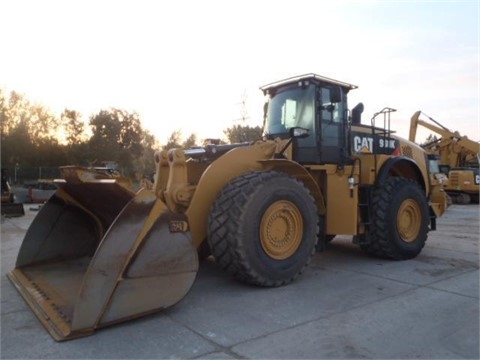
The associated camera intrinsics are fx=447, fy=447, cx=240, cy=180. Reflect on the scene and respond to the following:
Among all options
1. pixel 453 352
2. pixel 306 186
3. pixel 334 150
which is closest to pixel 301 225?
pixel 306 186

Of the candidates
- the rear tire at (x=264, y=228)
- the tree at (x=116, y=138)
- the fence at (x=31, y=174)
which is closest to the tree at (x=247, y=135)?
the rear tire at (x=264, y=228)

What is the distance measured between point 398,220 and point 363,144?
129 cm

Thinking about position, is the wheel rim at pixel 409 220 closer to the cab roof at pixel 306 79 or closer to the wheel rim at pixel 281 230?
the cab roof at pixel 306 79

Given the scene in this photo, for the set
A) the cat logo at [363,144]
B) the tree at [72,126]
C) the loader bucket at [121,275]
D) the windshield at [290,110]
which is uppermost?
the tree at [72,126]

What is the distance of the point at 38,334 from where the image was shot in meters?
3.74

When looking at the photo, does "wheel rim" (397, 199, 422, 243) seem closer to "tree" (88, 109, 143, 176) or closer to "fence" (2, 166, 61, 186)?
"fence" (2, 166, 61, 186)

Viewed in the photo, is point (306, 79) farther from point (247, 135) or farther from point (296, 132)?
point (247, 135)

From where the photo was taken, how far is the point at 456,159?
2241 centimetres

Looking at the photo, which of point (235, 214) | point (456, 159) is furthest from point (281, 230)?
point (456, 159)

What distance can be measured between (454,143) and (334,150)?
1834 centimetres

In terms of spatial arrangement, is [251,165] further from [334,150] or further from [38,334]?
[38,334]

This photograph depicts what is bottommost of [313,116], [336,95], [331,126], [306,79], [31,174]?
[31,174]

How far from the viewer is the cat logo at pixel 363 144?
6922 mm

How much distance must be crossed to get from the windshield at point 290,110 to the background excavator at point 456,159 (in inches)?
592
